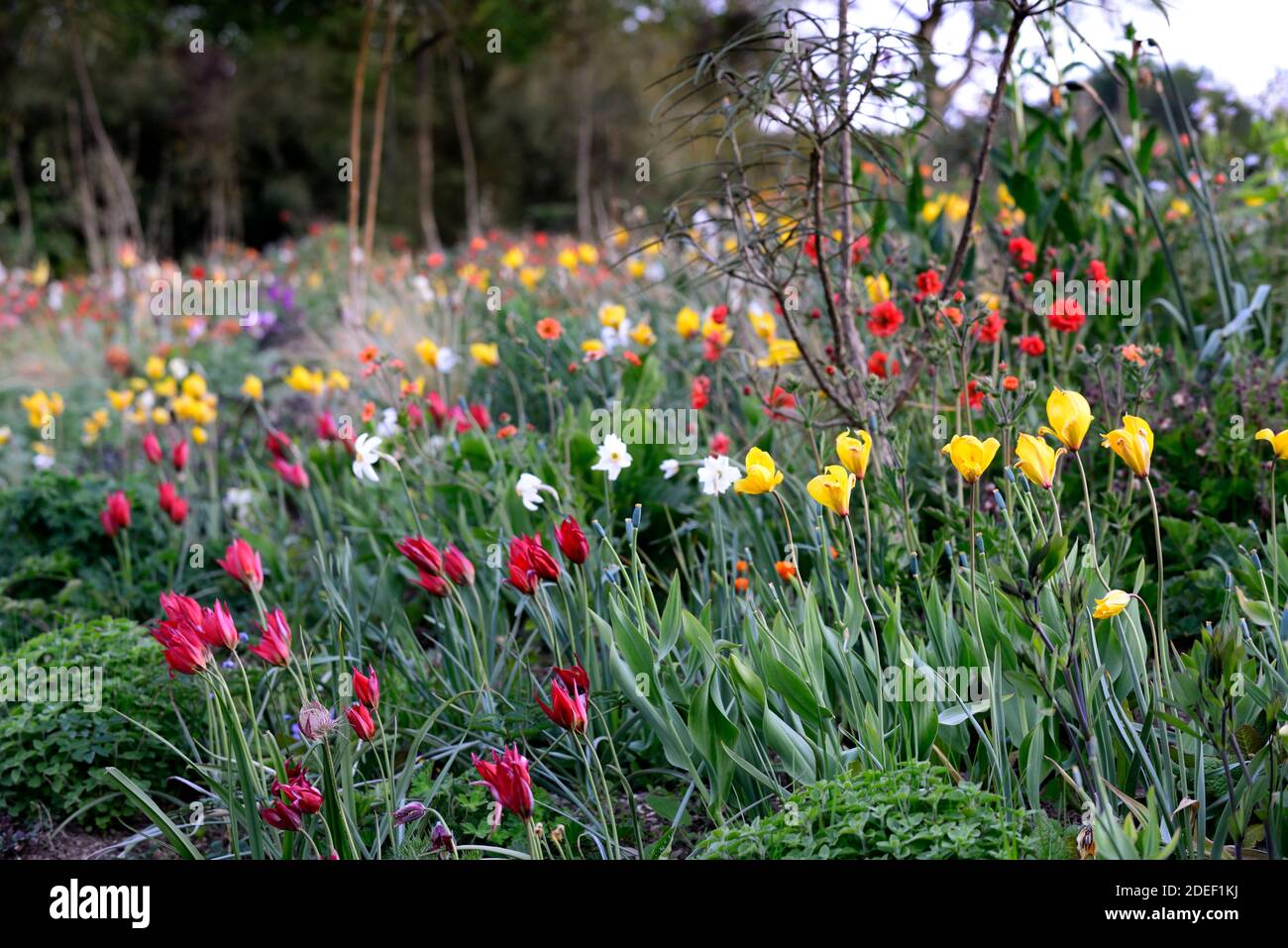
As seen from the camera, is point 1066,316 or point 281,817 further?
point 1066,316

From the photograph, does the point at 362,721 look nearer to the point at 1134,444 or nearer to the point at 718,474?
the point at 718,474

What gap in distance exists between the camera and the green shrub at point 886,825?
5.40 ft

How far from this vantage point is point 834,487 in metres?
1.96

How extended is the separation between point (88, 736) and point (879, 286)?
245 cm

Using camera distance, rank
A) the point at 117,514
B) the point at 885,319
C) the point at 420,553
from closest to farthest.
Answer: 1. the point at 420,553
2. the point at 885,319
3. the point at 117,514

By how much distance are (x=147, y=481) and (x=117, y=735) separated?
207 cm

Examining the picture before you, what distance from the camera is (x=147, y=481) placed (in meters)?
4.30

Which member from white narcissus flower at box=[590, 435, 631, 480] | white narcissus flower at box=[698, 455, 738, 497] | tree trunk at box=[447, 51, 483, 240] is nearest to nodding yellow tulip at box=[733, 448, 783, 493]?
white narcissus flower at box=[698, 455, 738, 497]

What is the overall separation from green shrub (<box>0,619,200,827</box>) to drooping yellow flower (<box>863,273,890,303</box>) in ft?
7.20

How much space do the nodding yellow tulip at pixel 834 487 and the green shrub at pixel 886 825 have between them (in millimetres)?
459

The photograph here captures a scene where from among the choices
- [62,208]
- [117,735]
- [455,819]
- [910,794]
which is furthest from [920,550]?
[62,208]

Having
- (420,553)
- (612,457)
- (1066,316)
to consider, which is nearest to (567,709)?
(420,553)

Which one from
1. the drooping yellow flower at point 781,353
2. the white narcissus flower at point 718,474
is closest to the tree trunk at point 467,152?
the drooping yellow flower at point 781,353
